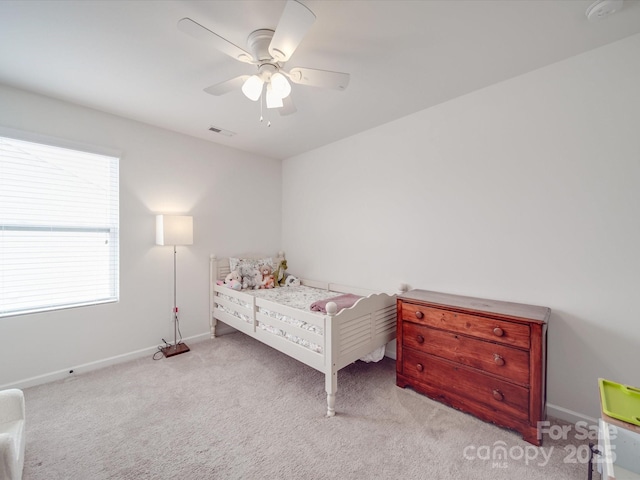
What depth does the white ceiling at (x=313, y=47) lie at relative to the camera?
57.4 inches

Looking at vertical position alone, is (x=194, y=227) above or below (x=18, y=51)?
below

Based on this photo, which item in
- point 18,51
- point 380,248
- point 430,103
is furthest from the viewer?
point 380,248

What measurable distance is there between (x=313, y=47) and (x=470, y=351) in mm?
2350

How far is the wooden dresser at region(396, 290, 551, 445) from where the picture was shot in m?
1.69

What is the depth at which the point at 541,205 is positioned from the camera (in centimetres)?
Answer: 199

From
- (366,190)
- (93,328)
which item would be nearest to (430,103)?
(366,190)

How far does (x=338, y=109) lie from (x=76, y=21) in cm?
188

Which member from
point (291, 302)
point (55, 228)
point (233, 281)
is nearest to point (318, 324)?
point (291, 302)

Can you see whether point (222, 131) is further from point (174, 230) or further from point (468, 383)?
point (468, 383)

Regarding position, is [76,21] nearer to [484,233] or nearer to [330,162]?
[330,162]

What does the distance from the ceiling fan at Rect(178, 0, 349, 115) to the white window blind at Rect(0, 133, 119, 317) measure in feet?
5.99

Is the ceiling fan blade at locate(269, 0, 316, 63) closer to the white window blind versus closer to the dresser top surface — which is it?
the dresser top surface

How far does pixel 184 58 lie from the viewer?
1.85 m

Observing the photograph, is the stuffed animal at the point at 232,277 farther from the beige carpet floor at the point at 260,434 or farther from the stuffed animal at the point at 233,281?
the beige carpet floor at the point at 260,434
